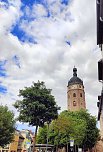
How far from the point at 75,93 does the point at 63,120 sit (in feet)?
209

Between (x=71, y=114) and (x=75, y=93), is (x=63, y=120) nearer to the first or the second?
(x=71, y=114)

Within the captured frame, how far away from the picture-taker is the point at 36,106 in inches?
1767

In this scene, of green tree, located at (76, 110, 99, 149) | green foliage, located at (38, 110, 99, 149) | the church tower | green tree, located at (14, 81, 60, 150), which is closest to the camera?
green tree, located at (14, 81, 60, 150)

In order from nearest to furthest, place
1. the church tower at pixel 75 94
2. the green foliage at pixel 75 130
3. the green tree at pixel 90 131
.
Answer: the green foliage at pixel 75 130 → the green tree at pixel 90 131 → the church tower at pixel 75 94

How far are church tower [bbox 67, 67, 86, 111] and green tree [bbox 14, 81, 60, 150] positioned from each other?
240 feet

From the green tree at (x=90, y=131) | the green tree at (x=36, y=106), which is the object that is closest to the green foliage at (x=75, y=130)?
the green tree at (x=90, y=131)

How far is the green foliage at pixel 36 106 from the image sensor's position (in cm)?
4497

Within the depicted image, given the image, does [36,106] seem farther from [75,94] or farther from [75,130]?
[75,94]

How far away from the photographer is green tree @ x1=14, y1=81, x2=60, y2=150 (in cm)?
4497

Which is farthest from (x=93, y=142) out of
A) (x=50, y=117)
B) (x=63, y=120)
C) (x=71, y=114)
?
(x=50, y=117)

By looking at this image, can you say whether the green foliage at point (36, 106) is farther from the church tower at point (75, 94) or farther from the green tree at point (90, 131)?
the church tower at point (75, 94)

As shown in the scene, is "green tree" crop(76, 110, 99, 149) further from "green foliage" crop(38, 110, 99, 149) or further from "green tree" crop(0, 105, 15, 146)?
"green tree" crop(0, 105, 15, 146)

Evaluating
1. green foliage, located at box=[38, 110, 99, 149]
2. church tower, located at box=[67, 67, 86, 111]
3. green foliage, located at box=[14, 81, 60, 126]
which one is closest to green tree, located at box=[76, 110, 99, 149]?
green foliage, located at box=[38, 110, 99, 149]

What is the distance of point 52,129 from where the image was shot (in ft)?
208
